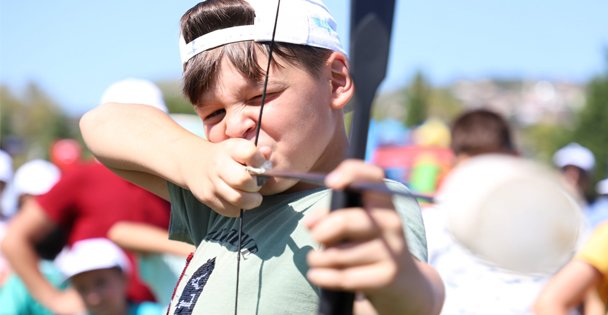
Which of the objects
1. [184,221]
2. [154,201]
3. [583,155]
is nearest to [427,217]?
[154,201]

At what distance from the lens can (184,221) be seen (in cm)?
186

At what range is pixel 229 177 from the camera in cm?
127

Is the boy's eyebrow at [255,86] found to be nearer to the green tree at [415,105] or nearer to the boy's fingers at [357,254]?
the boy's fingers at [357,254]

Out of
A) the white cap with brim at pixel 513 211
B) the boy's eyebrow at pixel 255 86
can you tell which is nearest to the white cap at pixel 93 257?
the boy's eyebrow at pixel 255 86

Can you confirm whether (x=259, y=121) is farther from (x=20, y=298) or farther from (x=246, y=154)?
(x=20, y=298)

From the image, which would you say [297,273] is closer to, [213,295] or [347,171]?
[213,295]

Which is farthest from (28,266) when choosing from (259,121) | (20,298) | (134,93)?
(259,121)

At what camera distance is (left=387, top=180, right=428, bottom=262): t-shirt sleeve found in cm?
129

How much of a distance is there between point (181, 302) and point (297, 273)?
31 centimetres

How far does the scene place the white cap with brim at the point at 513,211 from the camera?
923 mm

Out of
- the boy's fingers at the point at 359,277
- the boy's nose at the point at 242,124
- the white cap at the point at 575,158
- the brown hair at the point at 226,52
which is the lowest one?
the white cap at the point at 575,158

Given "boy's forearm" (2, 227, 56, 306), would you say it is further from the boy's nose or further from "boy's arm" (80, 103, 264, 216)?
the boy's nose

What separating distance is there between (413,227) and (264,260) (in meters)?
0.31

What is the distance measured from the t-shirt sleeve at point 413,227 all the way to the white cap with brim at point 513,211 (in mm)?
324
